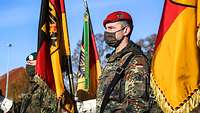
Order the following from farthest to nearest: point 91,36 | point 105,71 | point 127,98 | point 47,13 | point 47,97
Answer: point 91,36
point 47,13
point 47,97
point 105,71
point 127,98

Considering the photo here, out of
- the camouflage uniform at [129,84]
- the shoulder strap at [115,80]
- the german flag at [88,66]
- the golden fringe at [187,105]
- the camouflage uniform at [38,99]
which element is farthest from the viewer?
the german flag at [88,66]

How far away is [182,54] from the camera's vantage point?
4.56 m

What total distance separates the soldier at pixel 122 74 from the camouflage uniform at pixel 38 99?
247cm

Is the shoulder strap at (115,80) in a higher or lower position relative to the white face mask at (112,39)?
lower

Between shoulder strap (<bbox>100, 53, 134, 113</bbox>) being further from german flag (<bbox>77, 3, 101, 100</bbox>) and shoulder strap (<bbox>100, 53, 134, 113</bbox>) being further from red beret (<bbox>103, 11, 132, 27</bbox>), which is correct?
german flag (<bbox>77, 3, 101, 100</bbox>)

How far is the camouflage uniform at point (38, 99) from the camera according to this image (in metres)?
7.98

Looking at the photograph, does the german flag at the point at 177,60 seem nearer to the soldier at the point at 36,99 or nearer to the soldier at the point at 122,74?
the soldier at the point at 122,74

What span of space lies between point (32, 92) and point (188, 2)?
4184 mm

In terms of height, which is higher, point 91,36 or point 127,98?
point 91,36

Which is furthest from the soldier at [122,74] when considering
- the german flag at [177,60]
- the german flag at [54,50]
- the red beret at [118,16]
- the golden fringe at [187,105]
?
the german flag at [54,50]

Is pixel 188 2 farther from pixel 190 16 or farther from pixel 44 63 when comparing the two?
pixel 44 63

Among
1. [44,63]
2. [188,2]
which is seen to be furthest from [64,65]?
[188,2]

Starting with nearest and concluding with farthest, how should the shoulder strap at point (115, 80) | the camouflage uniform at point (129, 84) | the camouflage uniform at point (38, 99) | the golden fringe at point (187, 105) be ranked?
the golden fringe at point (187, 105)
the camouflage uniform at point (129, 84)
the shoulder strap at point (115, 80)
the camouflage uniform at point (38, 99)

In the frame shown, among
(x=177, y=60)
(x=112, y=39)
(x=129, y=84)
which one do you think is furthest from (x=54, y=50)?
(x=177, y=60)
